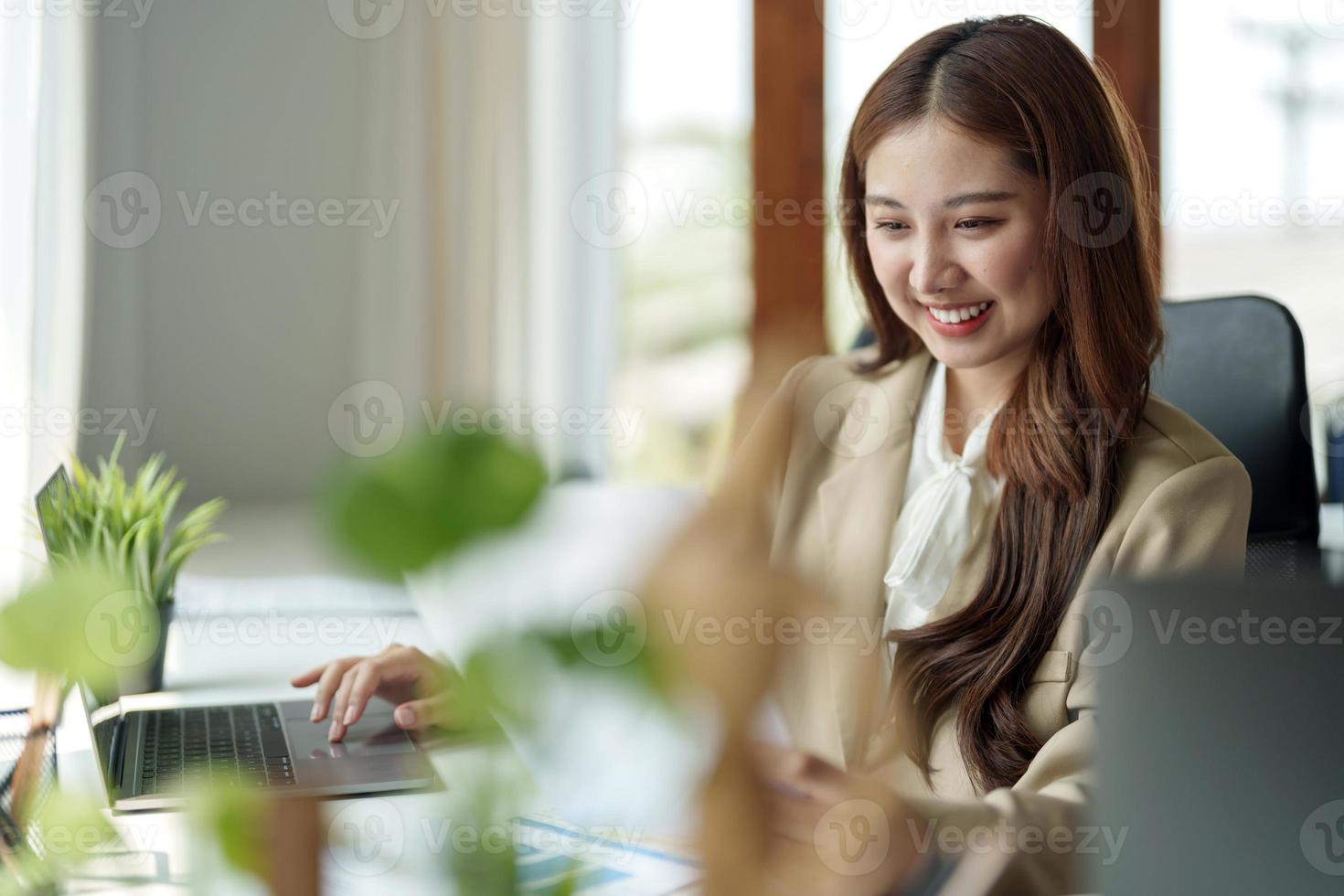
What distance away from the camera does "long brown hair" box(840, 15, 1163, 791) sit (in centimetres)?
115

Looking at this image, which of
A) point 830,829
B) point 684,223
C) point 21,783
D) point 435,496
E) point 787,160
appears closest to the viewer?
point 435,496

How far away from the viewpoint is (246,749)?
1.08 m

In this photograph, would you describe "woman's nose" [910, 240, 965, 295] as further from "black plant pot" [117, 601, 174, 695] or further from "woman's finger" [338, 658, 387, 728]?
"black plant pot" [117, 601, 174, 695]

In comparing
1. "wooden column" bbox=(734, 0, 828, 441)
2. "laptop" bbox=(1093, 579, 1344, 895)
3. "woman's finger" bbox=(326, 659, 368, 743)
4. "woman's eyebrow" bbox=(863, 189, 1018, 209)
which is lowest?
"woman's finger" bbox=(326, 659, 368, 743)

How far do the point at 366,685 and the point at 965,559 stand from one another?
0.58 meters

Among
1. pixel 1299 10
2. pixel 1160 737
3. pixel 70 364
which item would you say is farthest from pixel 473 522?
pixel 1299 10

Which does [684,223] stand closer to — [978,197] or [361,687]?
[978,197]

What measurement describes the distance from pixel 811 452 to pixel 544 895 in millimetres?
1197

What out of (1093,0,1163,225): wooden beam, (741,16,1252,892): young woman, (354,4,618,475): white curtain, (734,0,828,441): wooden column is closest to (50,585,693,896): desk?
(741,16,1252,892): young woman

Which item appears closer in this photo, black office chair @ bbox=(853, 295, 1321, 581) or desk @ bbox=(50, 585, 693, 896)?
desk @ bbox=(50, 585, 693, 896)

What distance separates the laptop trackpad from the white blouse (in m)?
0.47

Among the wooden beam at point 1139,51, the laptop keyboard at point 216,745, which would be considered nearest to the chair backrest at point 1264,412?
the laptop keyboard at point 216,745

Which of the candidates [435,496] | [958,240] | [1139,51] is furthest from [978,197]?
[1139,51]

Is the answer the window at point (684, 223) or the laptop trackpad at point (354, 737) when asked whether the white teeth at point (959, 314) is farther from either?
the window at point (684, 223)
